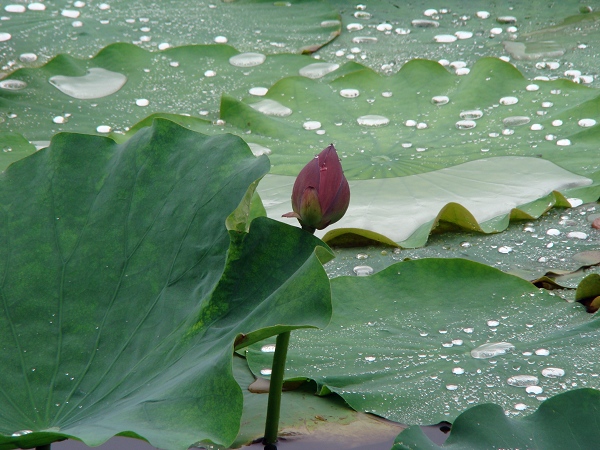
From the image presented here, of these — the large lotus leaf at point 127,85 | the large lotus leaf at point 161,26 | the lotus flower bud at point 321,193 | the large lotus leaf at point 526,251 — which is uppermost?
the lotus flower bud at point 321,193

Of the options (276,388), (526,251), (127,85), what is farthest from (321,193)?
(127,85)

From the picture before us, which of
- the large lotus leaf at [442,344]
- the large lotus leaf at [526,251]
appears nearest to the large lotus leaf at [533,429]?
the large lotus leaf at [442,344]

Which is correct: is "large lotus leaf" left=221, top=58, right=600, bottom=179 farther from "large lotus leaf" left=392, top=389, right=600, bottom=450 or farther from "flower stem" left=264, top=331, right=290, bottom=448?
"large lotus leaf" left=392, top=389, right=600, bottom=450

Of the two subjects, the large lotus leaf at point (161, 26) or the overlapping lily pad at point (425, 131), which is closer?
the overlapping lily pad at point (425, 131)

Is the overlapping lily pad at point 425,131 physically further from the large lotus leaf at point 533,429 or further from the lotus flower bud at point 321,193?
the large lotus leaf at point 533,429

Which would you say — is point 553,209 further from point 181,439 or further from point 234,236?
point 181,439

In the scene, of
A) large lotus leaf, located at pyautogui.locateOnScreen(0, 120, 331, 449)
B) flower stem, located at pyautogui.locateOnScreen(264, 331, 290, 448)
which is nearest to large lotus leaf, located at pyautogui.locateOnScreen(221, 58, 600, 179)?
large lotus leaf, located at pyautogui.locateOnScreen(0, 120, 331, 449)

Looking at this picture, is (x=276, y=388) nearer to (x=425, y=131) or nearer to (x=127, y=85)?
(x=425, y=131)
